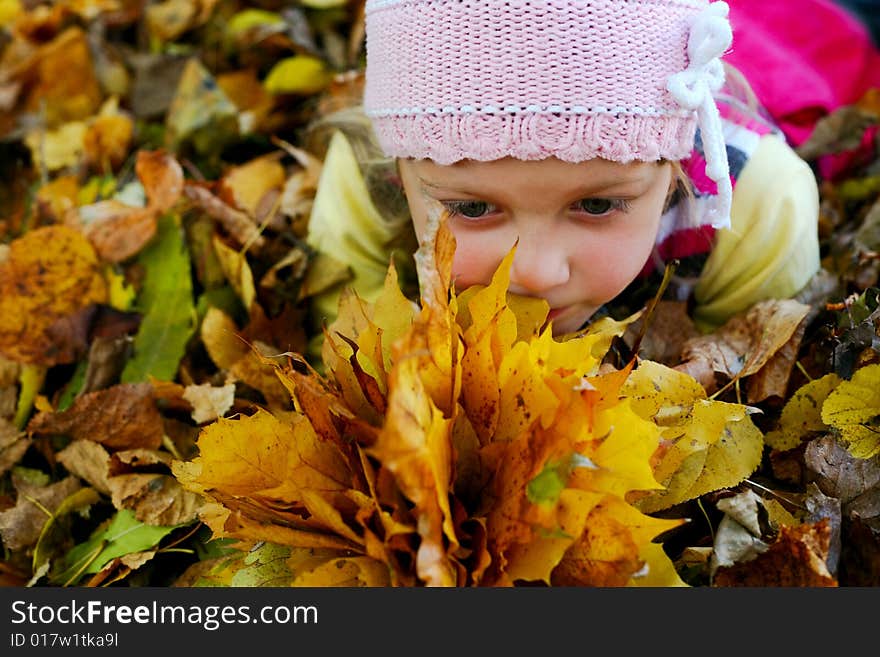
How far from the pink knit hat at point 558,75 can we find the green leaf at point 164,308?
0.47 metres

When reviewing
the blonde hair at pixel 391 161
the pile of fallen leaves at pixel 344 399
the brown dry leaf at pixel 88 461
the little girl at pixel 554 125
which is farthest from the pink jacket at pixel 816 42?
the brown dry leaf at pixel 88 461

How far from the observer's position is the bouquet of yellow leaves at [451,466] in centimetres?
72

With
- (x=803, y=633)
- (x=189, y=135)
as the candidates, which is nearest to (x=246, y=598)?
(x=803, y=633)

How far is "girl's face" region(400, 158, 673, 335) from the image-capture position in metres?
1.01

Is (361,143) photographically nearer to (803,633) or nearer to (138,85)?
(138,85)

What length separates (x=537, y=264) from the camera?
102cm

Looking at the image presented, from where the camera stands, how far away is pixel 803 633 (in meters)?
0.73

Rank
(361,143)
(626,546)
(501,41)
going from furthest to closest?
(361,143) < (501,41) < (626,546)

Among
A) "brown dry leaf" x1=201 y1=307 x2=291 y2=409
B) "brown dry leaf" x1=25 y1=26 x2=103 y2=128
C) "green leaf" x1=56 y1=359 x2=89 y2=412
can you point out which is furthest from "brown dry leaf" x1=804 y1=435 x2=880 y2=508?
"brown dry leaf" x1=25 y1=26 x2=103 y2=128

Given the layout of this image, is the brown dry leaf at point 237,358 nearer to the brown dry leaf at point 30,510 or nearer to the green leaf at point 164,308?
the green leaf at point 164,308

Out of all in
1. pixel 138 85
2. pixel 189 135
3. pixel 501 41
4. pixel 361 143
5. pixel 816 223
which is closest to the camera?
pixel 501 41

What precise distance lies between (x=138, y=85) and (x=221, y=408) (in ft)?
3.43

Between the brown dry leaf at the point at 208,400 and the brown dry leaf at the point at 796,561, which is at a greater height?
the brown dry leaf at the point at 796,561

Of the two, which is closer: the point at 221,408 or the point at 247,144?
the point at 221,408
